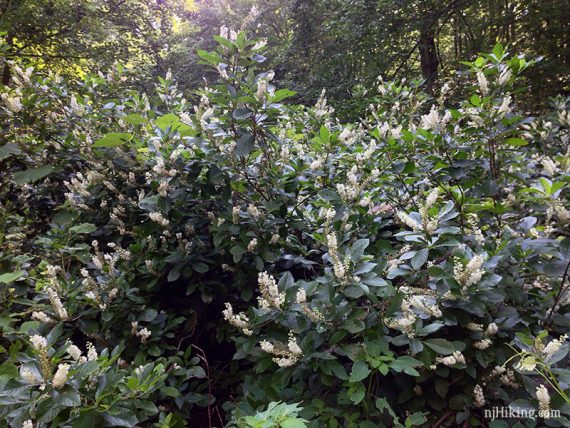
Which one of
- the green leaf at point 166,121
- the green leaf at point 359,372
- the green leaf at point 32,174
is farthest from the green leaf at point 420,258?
the green leaf at point 32,174

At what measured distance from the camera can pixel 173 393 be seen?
67.1 inches

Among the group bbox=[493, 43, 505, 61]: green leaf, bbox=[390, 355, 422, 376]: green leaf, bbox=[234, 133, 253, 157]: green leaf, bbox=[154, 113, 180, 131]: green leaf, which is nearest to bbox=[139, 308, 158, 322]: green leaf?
bbox=[234, 133, 253, 157]: green leaf

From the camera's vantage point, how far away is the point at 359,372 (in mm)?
1372

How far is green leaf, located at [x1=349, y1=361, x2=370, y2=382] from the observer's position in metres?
1.35

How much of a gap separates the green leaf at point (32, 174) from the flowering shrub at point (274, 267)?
0.24 feet

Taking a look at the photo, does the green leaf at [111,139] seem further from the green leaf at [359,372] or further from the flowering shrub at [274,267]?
the green leaf at [359,372]

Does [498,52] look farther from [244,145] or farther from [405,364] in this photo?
[405,364]

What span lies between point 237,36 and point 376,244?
4.53ft

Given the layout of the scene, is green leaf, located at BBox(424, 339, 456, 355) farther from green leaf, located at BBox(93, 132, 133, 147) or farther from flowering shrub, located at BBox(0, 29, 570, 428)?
green leaf, located at BBox(93, 132, 133, 147)

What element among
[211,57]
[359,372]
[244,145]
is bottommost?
[359,372]

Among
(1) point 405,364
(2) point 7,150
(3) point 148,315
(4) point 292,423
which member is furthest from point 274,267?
(2) point 7,150

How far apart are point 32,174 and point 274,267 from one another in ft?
6.11

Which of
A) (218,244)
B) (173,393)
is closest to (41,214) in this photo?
(218,244)

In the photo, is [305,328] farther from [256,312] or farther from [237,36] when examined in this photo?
[237,36]
